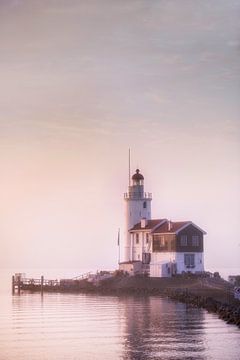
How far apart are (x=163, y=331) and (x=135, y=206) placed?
93.4ft

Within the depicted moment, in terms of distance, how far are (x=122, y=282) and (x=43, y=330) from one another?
77.2 feet

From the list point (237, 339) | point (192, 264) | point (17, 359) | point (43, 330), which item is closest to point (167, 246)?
point (192, 264)

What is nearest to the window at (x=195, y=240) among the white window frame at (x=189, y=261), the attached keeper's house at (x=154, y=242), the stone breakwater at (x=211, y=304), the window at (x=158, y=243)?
the attached keeper's house at (x=154, y=242)

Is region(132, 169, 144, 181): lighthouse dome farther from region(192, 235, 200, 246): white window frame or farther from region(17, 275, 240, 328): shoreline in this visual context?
region(17, 275, 240, 328): shoreline

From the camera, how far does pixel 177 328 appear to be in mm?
30953

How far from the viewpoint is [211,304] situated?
39.6 m

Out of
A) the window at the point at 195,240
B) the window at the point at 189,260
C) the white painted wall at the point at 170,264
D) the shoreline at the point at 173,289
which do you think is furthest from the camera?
the window at the point at 195,240

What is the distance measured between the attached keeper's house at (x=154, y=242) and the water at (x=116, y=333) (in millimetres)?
10446

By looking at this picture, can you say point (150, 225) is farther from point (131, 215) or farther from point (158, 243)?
point (131, 215)

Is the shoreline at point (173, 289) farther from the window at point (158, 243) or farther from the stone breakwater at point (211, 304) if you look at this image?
the window at point (158, 243)

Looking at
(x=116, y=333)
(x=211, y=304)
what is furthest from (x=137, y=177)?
(x=116, y=333)

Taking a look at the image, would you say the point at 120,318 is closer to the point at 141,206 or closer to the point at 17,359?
the point at 17,359

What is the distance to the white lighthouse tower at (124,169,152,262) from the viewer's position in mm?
57938

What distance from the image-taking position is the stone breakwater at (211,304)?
109 feet
